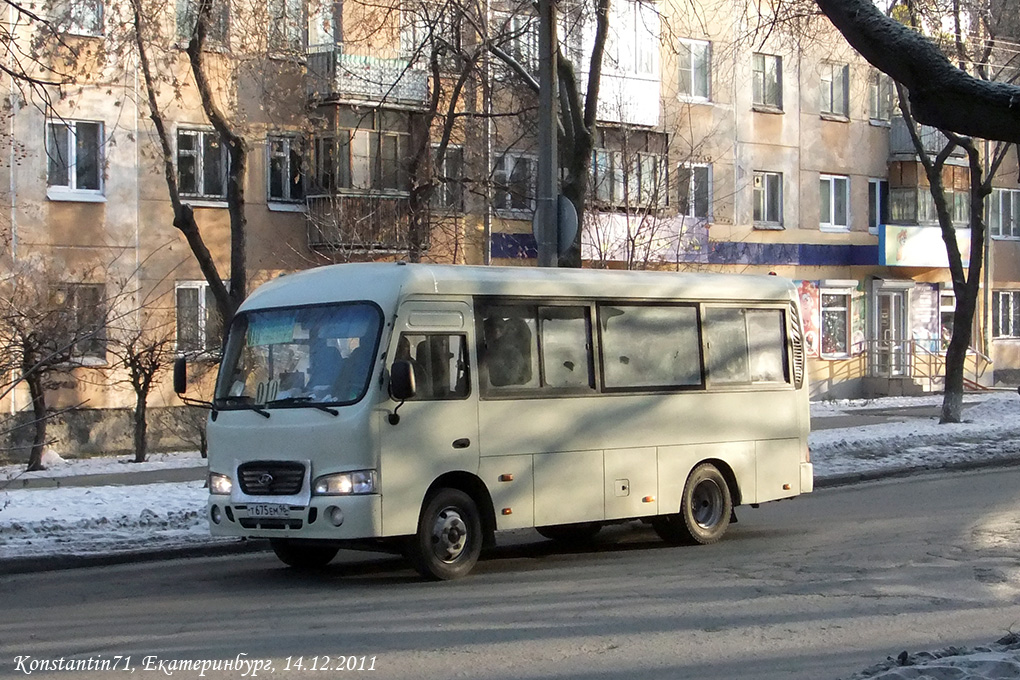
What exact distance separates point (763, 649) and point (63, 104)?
908 inches

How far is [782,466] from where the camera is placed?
565 inches

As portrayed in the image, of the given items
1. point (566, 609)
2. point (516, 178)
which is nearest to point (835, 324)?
point (516, 178)

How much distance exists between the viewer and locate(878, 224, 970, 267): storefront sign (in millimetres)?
41281

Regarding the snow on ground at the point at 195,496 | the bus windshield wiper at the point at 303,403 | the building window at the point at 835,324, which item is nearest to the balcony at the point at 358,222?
the snow on ground at the point at 195,496

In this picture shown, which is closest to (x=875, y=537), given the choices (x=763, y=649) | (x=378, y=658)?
(x=763, y=649)

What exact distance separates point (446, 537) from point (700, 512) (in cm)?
339

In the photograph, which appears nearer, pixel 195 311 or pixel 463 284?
pixel 463 284

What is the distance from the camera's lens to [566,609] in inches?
377

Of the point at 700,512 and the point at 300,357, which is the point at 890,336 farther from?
the point at 300,357

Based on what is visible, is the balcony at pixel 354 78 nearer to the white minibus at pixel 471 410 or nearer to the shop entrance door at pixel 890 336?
the white minibus at pixel 471 410

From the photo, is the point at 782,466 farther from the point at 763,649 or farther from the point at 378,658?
the point at 378,658

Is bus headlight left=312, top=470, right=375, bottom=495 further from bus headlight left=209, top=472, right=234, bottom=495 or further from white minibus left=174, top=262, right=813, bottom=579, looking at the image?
bus headlight left=209, top=472, right=234, bottom=495

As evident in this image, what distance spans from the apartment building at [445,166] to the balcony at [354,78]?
67 millimetres

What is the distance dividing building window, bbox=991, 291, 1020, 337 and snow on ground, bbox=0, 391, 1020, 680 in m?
14.2
